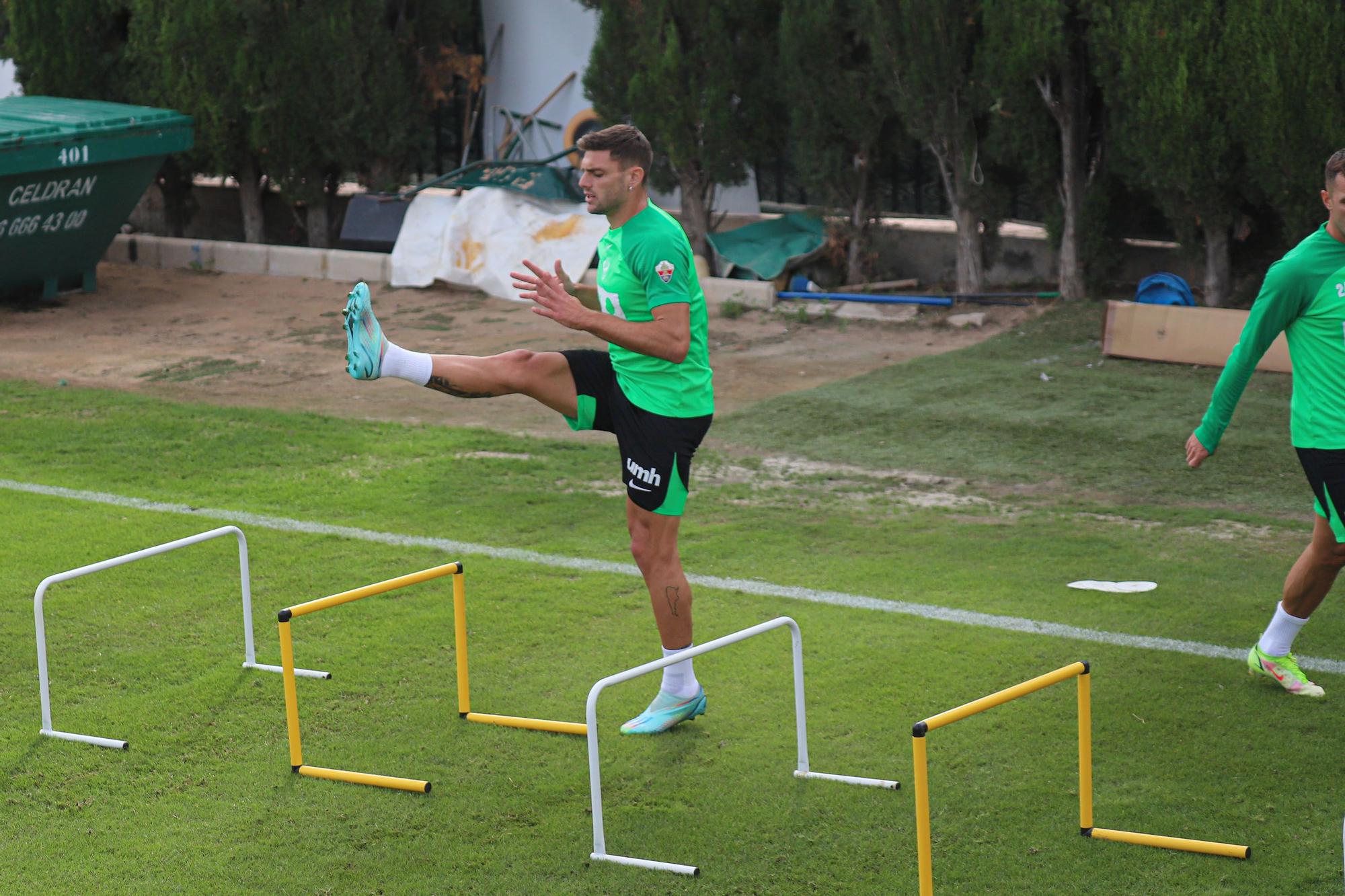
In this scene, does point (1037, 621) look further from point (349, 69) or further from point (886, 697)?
point (349, 69)

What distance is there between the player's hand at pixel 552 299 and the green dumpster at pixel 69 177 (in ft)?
34.4

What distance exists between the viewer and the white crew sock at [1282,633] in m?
5.69

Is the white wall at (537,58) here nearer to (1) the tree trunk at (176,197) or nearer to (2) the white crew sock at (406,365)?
(1) the tree trunk at (176,197)

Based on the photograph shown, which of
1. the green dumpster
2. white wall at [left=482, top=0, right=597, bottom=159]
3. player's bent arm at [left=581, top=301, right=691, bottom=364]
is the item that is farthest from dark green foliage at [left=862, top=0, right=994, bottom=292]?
player's bent arm at [left=581, top=301, right=691, bottom=364]

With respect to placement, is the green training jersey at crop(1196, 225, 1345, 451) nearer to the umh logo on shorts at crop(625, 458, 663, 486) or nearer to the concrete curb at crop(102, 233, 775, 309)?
the umh logo on shorts at crop(625, 458, 663, 486)

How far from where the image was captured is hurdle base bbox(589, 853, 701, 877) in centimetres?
442

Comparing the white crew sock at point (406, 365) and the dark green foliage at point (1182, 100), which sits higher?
the dark green foliage at point (1182, 100)

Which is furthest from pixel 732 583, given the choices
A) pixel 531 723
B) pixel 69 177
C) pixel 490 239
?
pixel 69 177

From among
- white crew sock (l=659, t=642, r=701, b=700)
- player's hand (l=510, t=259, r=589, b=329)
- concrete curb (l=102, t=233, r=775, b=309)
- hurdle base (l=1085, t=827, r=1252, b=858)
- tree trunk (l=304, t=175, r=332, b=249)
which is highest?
player's hand (l=510, t=259, r=589, b=329)

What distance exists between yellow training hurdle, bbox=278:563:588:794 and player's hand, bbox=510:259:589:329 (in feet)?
3.38

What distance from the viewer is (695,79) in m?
15.3

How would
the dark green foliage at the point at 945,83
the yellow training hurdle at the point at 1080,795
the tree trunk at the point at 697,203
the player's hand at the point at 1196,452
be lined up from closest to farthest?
the yellow training hurdle at the point at 1080,795
the player's hand at the point at 1196,452
the dark green foliage at the point at 945,83
the tree trunk at the point at 697,203

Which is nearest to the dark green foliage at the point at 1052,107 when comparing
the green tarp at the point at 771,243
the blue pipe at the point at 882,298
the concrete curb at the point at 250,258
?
the blue pipe at the point at 882,298

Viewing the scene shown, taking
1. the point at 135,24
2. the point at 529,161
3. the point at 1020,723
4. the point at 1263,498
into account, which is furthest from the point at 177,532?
the point at 135,24
